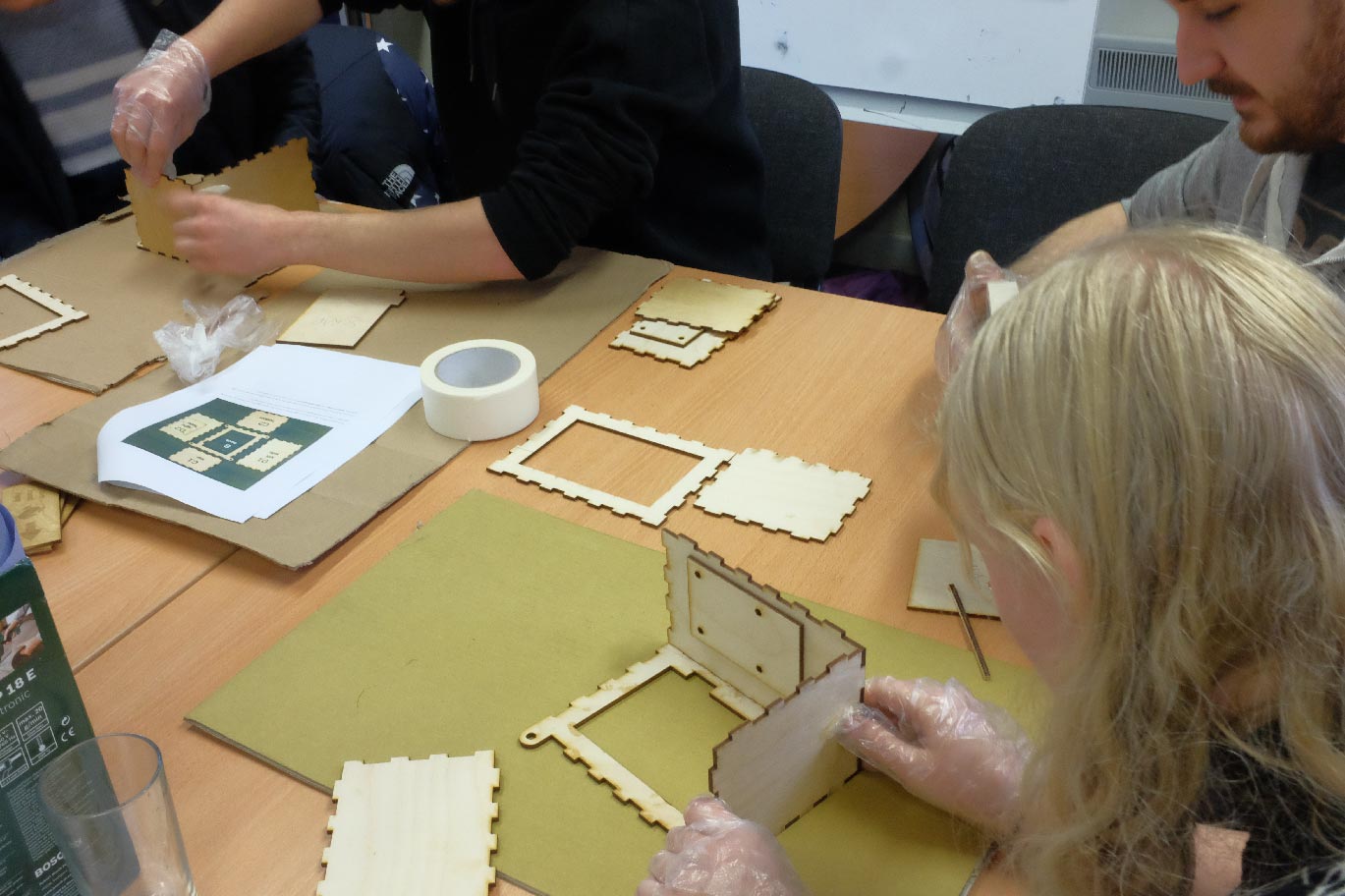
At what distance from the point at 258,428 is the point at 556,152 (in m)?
0.51

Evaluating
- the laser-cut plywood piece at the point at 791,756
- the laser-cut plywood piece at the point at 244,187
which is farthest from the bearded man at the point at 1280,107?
the laser-cut plywood piece at the point at 244,187

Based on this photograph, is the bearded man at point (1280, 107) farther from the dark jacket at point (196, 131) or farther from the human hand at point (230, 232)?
the dark jacket at point (196, 131)

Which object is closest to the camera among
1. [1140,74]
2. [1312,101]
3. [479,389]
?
[1312,101]

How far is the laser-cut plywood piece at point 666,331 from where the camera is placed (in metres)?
1.32

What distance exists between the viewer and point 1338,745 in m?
0.58

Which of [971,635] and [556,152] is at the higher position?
[556,152]

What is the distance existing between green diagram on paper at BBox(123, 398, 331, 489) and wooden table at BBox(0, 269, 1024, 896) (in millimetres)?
86

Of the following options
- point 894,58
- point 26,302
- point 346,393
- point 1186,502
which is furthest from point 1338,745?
point 894,58

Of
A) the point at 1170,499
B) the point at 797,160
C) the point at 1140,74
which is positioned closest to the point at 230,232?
the point at 797,160

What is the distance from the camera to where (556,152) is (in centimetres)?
138

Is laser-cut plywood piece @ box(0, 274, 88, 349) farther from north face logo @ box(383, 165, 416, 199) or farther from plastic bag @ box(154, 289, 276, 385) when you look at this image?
north face logo @ box(383, 165, 416, 199)

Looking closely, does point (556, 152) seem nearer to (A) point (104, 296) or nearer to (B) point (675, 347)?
(B) point (675, 347)

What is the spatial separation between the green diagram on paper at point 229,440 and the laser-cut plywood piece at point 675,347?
1.22 ft

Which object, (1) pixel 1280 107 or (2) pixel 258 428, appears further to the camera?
(2) pixel 258 428
